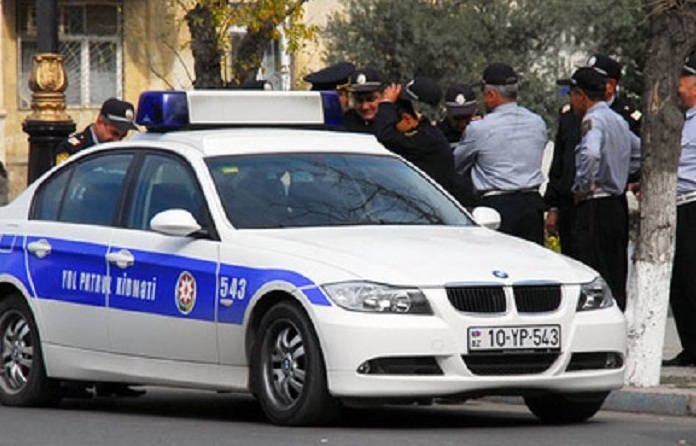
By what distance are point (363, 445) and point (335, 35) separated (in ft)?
99.1

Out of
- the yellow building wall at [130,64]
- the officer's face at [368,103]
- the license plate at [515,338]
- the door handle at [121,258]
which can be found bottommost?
the yellow building wall at [130,64]

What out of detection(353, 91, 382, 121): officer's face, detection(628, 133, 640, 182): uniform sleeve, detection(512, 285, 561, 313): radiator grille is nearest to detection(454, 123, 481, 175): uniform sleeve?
detection(353, 91, 382, 121): officer's face

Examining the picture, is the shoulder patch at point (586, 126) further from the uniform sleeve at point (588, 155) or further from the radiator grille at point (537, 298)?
the radiator grille at point (537, 298)

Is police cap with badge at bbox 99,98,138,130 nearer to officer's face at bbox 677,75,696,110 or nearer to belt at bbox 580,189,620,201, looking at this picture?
belt at bbox 580,189,620,201

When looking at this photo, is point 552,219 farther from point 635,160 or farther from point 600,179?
point 600,179

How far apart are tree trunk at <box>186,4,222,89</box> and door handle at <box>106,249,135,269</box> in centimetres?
1166

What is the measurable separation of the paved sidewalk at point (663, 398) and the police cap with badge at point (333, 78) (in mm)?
3515

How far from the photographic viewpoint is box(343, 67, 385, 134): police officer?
1488 centimetres

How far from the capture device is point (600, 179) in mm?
13695

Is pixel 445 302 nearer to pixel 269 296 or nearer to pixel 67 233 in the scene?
pixel 269 296

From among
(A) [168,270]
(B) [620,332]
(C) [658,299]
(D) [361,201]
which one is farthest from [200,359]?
(C) [658,299]

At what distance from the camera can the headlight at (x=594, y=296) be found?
36.1ft

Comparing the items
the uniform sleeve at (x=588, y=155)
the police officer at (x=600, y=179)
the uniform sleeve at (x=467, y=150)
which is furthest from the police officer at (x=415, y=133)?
the uniform sleeve at (x=588, y=155)

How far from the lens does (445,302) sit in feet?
34.6
